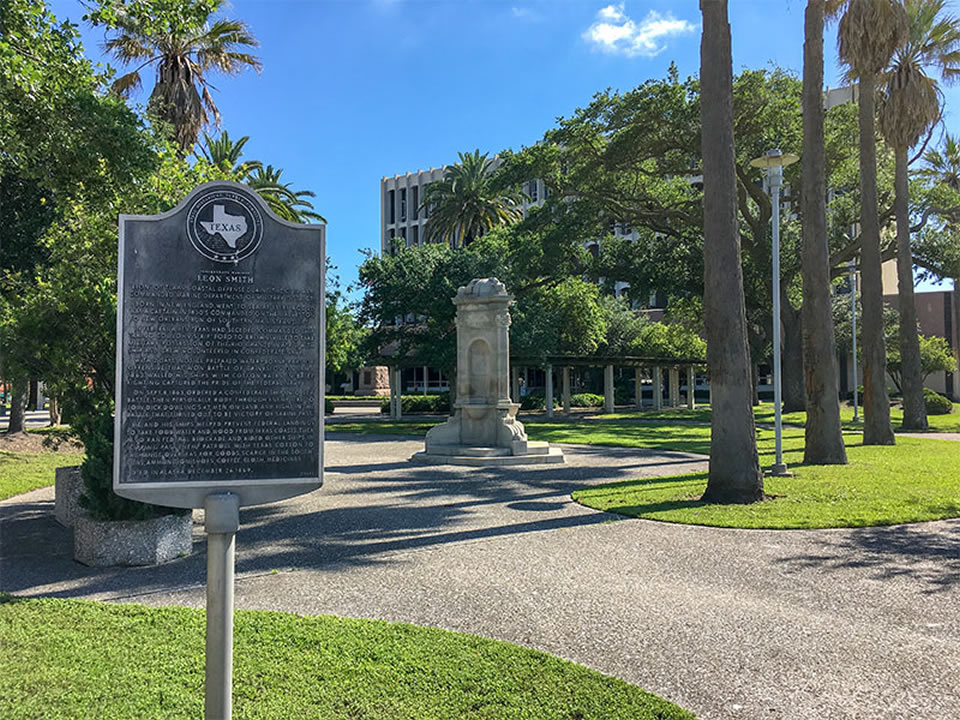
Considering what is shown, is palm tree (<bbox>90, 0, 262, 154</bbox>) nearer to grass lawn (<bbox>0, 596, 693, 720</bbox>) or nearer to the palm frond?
the palm frond

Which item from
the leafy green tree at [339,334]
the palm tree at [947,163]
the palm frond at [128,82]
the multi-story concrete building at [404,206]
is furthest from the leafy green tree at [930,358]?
the multi-story concrete building at [404,206]

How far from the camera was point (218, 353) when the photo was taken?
11.7 feet

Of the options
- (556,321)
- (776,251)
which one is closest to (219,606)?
(776,251)

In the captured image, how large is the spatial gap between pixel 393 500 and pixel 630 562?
4910 mm

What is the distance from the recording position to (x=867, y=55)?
18.9 metres

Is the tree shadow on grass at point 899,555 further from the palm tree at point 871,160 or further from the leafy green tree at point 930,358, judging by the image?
the leafy green tree at point 930,358

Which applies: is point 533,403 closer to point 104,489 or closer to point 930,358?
point 930,358

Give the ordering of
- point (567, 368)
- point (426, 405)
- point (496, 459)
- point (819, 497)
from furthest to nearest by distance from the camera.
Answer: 1. point (426, 405)
2. point (567, 368)
3. point (496, 459)
4. point (819, 497)

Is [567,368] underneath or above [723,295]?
underneath

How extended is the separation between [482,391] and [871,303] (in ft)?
36.4

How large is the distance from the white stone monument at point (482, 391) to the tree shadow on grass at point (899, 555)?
28.9 feet

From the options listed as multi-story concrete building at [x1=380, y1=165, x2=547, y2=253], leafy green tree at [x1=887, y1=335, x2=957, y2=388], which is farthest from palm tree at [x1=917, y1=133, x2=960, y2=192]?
multi-story concrete building at [x1=380, y1=165, x2=547, y2=253]

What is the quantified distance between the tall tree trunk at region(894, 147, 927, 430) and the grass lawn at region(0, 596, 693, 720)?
2411 centimetres

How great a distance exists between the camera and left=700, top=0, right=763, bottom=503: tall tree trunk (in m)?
10.5
